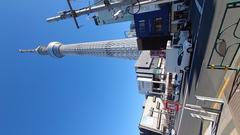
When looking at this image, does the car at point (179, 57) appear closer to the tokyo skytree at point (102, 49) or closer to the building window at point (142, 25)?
the building window at point (142, 25)

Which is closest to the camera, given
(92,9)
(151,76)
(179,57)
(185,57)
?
(92,9)

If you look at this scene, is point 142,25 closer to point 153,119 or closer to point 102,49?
point 153,119

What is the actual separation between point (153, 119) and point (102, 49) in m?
49.4

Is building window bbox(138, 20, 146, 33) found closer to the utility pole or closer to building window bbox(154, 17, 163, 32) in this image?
building window bbox(154, 17, 163, 32)

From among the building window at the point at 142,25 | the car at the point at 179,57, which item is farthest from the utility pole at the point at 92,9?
the building window at the point at 142,25

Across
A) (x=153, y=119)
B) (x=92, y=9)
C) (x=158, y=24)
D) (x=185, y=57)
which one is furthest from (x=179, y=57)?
(x=153, y=119)

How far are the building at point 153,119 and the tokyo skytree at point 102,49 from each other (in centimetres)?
2421

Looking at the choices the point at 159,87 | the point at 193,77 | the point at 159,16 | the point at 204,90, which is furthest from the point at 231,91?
the point at 159,87

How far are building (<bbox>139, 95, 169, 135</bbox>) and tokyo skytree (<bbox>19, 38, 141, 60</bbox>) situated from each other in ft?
79.4

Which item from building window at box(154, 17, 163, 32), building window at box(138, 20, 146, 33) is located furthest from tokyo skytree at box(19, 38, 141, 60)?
building window at box(154, 17, 163, 32)

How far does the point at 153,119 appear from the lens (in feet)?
151

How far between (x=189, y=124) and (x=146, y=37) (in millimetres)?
14883

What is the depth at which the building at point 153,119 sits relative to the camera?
43.8 metres

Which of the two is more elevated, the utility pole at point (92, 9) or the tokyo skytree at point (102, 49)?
the utility pole at point (92, 9)
